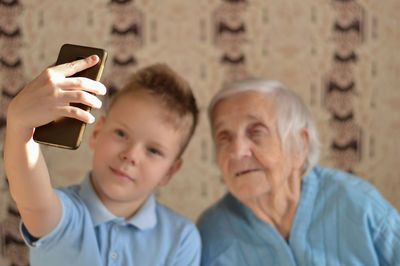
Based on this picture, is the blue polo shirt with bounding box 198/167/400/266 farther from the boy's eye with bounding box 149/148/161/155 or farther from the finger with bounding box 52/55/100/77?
the finger with bounding box 52/55/100/77

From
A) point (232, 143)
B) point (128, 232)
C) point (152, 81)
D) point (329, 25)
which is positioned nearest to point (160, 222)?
point (128, 232)

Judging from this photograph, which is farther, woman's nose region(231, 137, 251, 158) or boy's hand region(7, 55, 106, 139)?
woman's nose region(231, 137, 251, 158)

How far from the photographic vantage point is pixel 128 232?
122 centimetres

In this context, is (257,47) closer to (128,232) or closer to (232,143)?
A: (232,143)

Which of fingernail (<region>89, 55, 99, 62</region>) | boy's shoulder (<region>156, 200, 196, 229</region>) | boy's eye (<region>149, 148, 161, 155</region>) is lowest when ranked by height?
boy's shoulder (<region>156, 200, 196, 229</region>)

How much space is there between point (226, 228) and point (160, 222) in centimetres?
23

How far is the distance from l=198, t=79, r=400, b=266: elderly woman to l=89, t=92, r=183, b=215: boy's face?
0.75 feet

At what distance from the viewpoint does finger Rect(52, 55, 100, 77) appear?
81cm

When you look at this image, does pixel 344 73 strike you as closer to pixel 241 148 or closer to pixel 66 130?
pixel 241 148

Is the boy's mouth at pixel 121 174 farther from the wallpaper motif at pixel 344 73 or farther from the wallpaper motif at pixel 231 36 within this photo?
A: the wallpaper motif at pixel 344 73

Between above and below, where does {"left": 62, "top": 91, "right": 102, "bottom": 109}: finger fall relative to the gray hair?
above

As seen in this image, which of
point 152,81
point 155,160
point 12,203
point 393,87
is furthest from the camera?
point 393,87

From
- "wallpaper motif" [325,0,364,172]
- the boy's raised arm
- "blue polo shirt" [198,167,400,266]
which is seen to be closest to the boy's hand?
the boy's raised arm

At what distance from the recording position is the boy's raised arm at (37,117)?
2.56 feet
